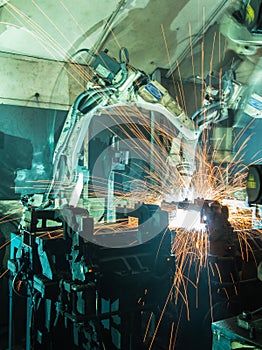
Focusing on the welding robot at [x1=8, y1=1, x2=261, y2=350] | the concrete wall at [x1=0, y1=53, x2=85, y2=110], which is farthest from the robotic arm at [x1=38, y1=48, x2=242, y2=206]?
the concrete wall at [x1=0, y1=53, x2=85, y2=110]

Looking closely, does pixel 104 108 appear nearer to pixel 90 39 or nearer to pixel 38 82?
pixel 90 39

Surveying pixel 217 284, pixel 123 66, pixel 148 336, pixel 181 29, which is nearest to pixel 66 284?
pixel 217 284

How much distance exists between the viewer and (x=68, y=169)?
3.70 meters

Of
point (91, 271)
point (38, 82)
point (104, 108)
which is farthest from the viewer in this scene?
point (38, 82)

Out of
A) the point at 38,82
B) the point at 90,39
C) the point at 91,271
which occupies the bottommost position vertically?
the point at 91,271

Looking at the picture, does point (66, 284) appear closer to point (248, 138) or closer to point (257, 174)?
point (257, 174)

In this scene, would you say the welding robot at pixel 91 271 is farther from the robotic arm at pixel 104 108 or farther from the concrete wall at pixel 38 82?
the concrete wall at pixel 38 82

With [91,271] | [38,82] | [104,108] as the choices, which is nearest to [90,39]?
[38,82]

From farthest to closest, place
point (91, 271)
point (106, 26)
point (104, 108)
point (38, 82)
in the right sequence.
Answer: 1. point (38, 82)
2. point (106, 26)
3. point (104, 108)
4. point (91, 271)

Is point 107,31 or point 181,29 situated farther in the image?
point 181,29

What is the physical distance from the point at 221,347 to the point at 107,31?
12.1 feet

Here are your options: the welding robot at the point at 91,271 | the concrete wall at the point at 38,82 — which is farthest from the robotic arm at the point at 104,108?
the concrete wall at the point at 38,82

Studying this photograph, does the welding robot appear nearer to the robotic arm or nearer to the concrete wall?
the robotic arm

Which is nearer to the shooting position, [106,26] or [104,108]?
[104,108]
